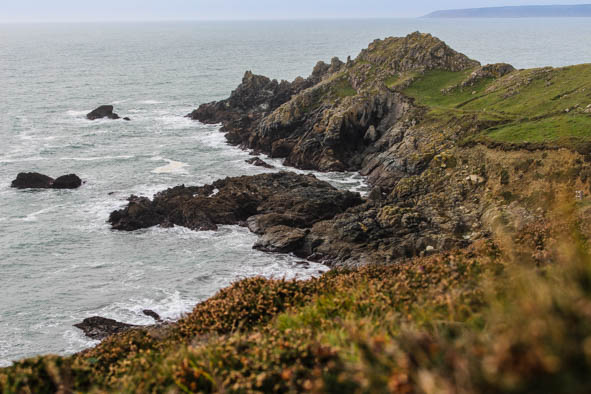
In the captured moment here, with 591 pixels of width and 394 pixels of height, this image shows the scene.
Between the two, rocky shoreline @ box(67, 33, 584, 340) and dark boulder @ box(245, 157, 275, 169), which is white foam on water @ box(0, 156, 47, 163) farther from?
dark boulder @ box(245, 157, 275, 169)

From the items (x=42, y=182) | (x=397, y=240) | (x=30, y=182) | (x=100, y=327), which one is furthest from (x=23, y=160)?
(x=397, y=240)

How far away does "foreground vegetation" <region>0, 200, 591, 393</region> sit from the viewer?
4418 millimetres

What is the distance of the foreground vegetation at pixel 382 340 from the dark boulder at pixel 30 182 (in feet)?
150

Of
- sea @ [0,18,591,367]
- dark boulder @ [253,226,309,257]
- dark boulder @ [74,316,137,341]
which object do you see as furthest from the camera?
dark boulder @ [253,226,309,257]

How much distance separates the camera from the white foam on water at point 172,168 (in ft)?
193

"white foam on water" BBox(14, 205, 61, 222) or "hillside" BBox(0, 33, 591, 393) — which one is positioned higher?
"hillside" BBox(0, 33, 591, 393)

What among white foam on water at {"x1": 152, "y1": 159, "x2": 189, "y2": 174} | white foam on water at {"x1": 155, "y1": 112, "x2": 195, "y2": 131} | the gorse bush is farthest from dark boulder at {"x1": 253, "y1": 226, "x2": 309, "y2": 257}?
white foam on water at {"x1": 155, "y1": 112, "x2": 195, "y2": 131}

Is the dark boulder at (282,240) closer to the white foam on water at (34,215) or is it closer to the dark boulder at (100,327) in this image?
the dark boulder at (100,327)

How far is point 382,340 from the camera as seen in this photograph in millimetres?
6676

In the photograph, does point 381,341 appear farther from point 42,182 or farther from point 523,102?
point 42,182

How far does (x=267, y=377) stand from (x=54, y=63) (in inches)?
7995

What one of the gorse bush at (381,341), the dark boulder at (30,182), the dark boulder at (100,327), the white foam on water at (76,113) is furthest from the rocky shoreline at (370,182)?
the white foam on water at (76,113)

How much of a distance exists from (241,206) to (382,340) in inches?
1531

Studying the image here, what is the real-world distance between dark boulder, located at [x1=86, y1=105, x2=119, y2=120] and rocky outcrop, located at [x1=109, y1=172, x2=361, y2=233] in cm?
4778
